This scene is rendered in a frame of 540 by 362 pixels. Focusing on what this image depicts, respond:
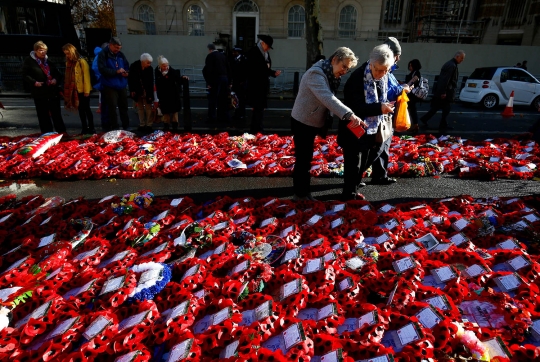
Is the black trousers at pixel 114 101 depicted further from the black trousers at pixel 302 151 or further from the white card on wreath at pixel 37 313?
the white card on wreath at pixel 37 313

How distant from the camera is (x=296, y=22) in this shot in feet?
84.2

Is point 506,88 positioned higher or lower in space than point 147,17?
lower

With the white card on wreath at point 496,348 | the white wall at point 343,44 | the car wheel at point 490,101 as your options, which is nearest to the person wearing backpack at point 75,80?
the white card on wreath at point 496,348

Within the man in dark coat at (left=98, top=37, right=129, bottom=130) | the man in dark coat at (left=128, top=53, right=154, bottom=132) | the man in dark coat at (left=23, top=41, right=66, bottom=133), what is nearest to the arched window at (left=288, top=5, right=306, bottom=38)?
the man in dark coat at (left=128, top=53, right=154, bottom=132)

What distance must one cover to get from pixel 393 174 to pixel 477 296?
3111 mm

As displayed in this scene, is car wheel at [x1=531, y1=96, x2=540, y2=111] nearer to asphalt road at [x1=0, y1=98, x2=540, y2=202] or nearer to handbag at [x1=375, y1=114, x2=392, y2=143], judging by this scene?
asphalt road at [x1=0, y1=98, x2=540, y2=202]

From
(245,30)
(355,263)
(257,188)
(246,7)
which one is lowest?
A: (257,188)

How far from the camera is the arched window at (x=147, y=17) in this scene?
26297 millimetres

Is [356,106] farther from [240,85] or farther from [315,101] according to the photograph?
[240,85]

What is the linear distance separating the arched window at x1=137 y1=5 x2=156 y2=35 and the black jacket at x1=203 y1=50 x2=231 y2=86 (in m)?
20.1

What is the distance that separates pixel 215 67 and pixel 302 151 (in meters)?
5.86

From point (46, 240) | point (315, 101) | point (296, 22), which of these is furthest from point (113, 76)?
point (296, 22)

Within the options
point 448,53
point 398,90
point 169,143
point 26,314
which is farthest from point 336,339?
point 448,53

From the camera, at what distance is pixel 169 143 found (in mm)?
6852
